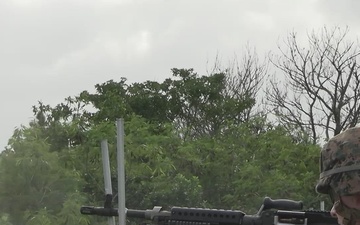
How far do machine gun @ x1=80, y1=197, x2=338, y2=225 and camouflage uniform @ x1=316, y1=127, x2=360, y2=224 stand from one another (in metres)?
1.24

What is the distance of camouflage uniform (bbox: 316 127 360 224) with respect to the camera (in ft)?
6.67

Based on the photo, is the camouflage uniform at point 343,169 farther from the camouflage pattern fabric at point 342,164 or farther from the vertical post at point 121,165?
the vertical post at point 121,165

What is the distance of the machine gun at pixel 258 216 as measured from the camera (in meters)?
3.35

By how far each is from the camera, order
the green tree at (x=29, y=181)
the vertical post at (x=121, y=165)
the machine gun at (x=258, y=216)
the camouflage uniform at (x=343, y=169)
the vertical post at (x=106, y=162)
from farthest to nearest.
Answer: the green tree at (x=29, y=181) < the vertical post at (x=106, y=162) < the vertical post at (x=121, y=165) < the machine gun at (x=258, y=216) < the camouflage uniform at (x=343, y=169)

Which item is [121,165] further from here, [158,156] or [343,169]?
[158,156]

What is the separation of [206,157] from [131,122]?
1.45m

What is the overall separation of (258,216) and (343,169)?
1545mm

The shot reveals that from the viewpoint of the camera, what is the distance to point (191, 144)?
15359mm

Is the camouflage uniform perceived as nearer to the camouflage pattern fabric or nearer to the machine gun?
the camouflage pattern fabric

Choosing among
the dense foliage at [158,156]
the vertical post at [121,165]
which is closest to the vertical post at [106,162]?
the vertical post at [121,165]

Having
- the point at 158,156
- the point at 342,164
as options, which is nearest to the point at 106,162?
the point at 342,164

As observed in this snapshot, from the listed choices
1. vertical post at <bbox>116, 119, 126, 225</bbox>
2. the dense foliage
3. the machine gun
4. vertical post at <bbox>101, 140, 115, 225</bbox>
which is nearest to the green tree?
the dense foliage

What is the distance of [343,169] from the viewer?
205cm

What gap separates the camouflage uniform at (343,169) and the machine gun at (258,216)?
1243 millimetres
